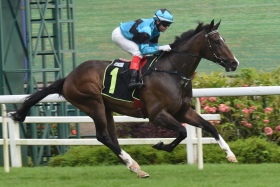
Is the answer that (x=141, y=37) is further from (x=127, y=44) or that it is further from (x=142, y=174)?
(x=142, y=174)

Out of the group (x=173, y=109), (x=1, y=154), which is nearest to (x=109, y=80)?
(x=173, y=109)

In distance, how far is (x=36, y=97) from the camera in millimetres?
4922

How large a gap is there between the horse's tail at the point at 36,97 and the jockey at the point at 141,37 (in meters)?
0.86

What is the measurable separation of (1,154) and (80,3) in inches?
349

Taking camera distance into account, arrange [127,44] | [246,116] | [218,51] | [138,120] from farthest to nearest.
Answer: [246,116]
[138,120]
[127,44]
[218,51]

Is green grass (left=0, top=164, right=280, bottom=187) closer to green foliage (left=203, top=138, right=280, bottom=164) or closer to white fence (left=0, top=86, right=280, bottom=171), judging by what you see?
white fence (left=0, top=86, right=280, bottom=171)

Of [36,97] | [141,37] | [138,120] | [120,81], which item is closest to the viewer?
[141,37]

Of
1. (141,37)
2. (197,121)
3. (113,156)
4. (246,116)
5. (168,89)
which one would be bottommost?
(113,156)

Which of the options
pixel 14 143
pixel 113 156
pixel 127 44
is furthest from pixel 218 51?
pixel 14 143

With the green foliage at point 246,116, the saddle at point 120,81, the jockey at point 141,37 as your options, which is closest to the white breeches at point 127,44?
the jockey at point 141,37

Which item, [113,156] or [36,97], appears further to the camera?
[113,156]

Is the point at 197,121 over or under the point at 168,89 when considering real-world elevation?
under

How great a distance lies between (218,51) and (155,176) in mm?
1391

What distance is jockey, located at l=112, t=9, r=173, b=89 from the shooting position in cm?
431
